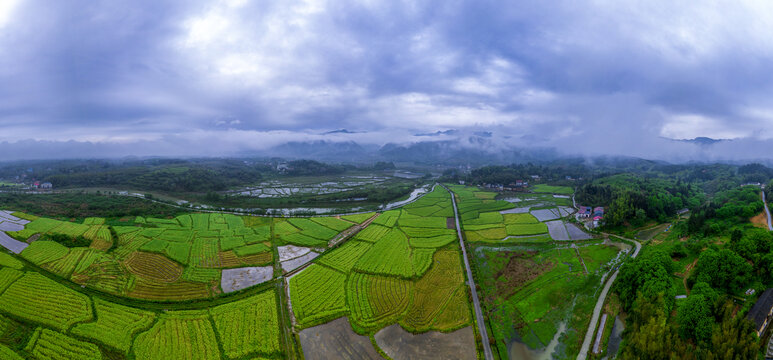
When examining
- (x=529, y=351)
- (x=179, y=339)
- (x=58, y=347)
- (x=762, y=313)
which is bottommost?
(x=529, y=351)

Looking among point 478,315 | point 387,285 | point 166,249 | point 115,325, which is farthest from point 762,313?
point 166,249

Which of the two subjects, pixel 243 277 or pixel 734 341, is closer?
pixel 734 341

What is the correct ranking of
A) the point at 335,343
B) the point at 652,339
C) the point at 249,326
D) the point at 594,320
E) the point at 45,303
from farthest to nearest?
the point at 45,303, the point at 594,320, the point at 249,326, the point at 335,343, the point at 652,339

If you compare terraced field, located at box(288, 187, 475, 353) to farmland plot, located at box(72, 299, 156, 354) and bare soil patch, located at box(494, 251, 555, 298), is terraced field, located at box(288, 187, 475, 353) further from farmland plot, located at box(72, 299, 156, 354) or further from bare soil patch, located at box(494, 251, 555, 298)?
farmland plot, located at box(72, 299, 156, 354)

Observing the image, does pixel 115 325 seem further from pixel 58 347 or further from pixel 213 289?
pixel 213 289

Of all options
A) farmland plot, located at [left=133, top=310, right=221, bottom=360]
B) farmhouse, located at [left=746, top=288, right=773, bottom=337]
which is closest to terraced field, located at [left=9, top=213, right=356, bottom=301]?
farmland plot, located at [left=133, top=310, right=221, bottom=360]

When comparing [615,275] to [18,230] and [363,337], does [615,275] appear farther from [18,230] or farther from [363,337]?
[18,230]

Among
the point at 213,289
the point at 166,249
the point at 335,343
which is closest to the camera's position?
the point at 335,343

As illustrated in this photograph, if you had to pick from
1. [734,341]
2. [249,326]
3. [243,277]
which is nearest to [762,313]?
[734,341]

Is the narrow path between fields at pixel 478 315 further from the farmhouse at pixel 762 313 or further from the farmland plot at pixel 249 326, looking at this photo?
the farmhouse at pixel 762 313

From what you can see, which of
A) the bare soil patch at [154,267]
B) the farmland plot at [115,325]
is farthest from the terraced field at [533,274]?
the bare soil patch at [154,267]

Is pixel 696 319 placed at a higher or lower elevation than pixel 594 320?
higher
